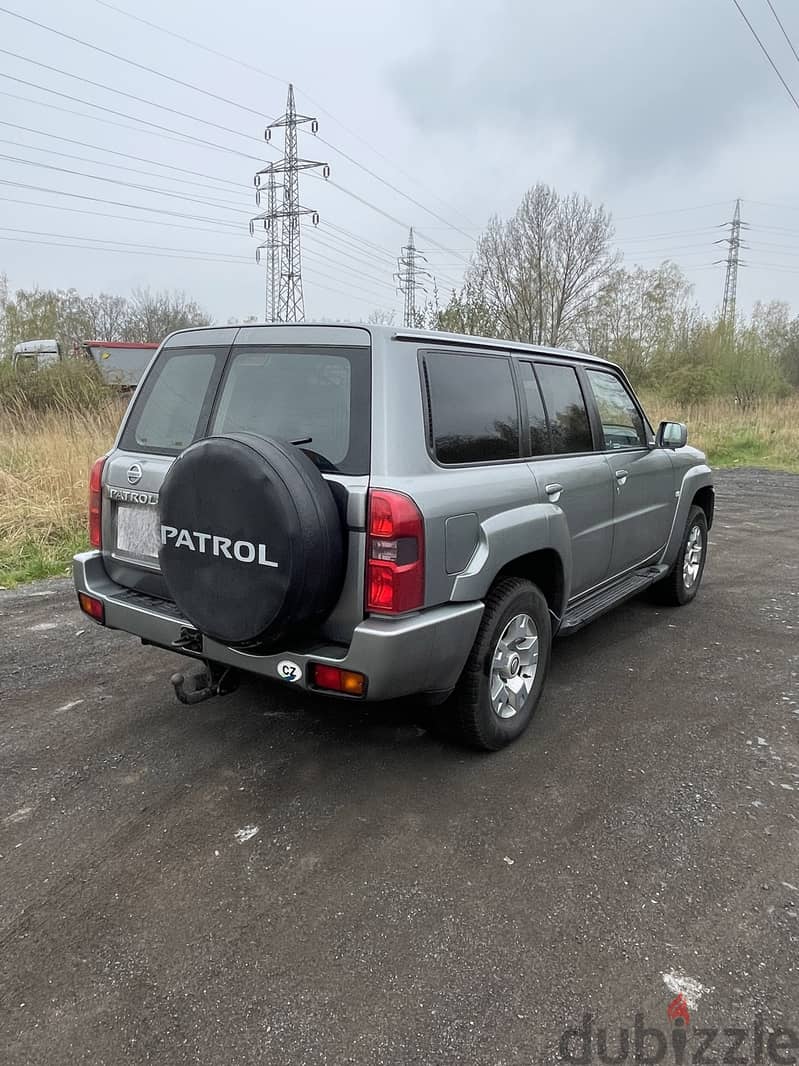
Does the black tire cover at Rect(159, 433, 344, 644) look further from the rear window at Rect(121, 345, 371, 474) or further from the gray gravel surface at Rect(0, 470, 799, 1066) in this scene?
the gray gravel surface at Rect(0, 470, 799, 1066)

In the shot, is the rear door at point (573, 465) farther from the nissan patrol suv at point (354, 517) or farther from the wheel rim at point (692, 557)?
the wheel rim at point (692, 557)

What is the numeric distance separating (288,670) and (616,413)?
2953 millimetres

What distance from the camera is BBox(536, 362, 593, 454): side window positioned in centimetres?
376

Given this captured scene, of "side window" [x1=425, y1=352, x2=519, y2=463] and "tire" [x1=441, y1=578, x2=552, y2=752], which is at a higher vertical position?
"side window" [x1=425, y1=352, x2=519, y2=463]

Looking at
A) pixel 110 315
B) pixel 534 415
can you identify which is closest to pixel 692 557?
pixel 534 415

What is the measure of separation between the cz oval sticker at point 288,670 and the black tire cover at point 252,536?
0.15 meters

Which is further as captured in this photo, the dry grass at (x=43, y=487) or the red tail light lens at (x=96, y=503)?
the dry grass at (x=43, y=487)

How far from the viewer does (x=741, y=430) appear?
782 inches

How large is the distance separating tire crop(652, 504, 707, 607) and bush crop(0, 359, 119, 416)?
8028mm

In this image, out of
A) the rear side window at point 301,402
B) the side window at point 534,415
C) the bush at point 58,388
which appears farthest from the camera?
the bush at point 58,388

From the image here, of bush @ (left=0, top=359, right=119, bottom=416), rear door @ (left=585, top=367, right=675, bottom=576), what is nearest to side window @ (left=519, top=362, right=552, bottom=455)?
rear door @ (left=585, top=367, right=675, bottom=576)

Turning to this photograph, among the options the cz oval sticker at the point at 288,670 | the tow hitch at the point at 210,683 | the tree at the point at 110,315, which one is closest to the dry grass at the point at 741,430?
the tow hitch at the point at 210,683

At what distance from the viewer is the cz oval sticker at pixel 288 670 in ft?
8.60

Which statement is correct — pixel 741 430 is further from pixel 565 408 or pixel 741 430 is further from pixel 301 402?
pixel 301 402
